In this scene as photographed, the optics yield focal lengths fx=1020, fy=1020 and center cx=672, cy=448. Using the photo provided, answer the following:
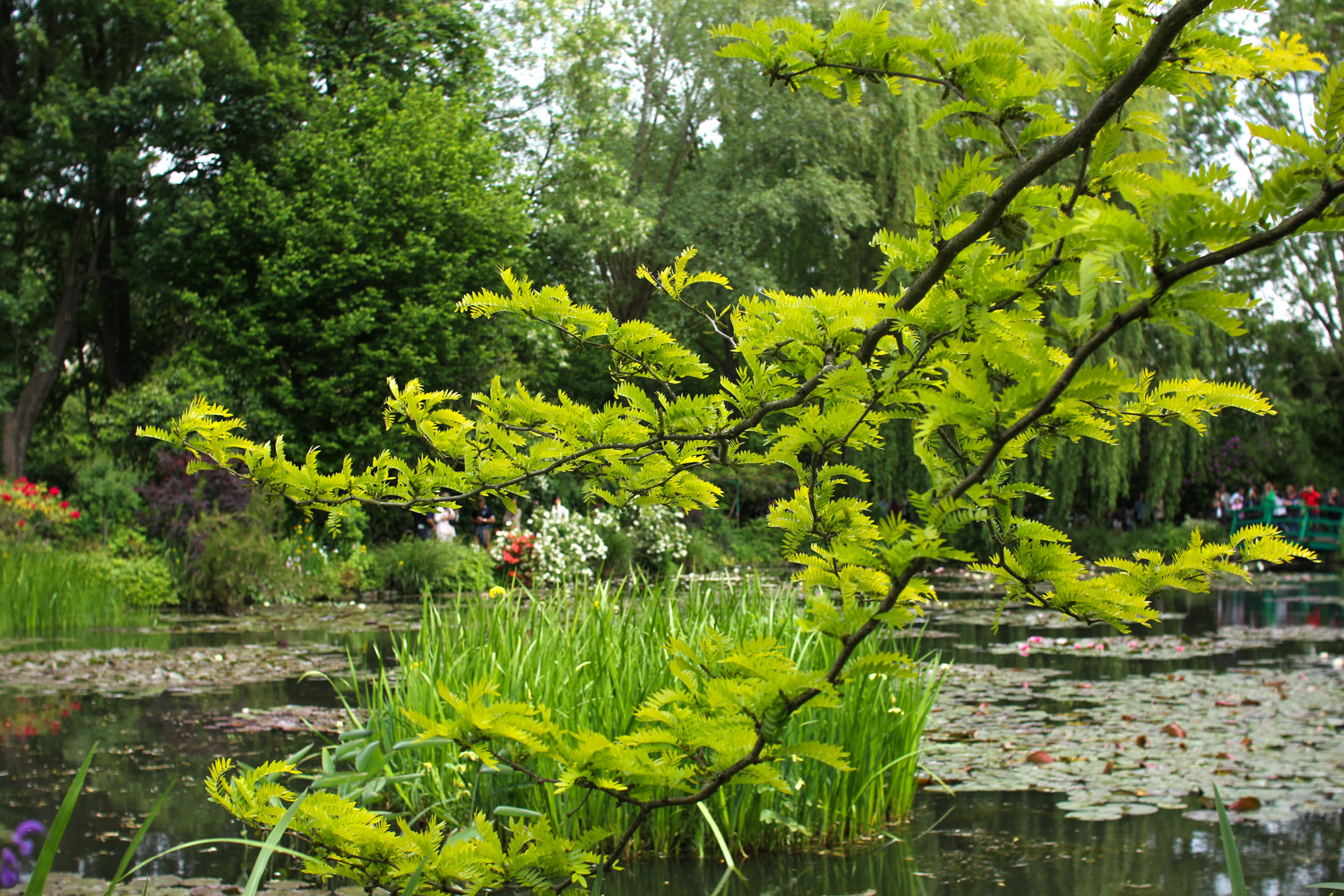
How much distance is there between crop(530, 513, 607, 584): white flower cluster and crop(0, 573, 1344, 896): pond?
11.9 ft

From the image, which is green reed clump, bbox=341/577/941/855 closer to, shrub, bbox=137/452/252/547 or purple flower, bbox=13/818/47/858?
purple flower, bbox=13/818/47/858

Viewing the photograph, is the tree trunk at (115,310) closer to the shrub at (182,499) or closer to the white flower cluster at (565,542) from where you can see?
the shrub at (182,499)

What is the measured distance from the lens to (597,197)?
19.8 m

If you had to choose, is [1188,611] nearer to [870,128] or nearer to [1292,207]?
[870,128]

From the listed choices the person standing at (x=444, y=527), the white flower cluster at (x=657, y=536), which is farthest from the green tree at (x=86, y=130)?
the white flower cluster at (x=657, y=536)

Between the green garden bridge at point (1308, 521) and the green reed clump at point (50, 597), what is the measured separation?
19.8 metres

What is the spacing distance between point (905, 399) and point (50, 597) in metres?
10.6

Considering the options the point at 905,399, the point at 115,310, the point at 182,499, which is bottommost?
the point at 182,499

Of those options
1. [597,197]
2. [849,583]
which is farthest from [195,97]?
[849,583]

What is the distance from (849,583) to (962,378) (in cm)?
35

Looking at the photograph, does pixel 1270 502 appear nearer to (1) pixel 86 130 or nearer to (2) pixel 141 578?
(2) pixel 141 578

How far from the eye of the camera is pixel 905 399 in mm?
1751

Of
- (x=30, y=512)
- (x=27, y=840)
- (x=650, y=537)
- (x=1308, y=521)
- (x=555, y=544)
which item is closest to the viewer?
(x=27, y=840)

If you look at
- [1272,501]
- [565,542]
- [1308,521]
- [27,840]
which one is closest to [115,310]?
[565,542]
